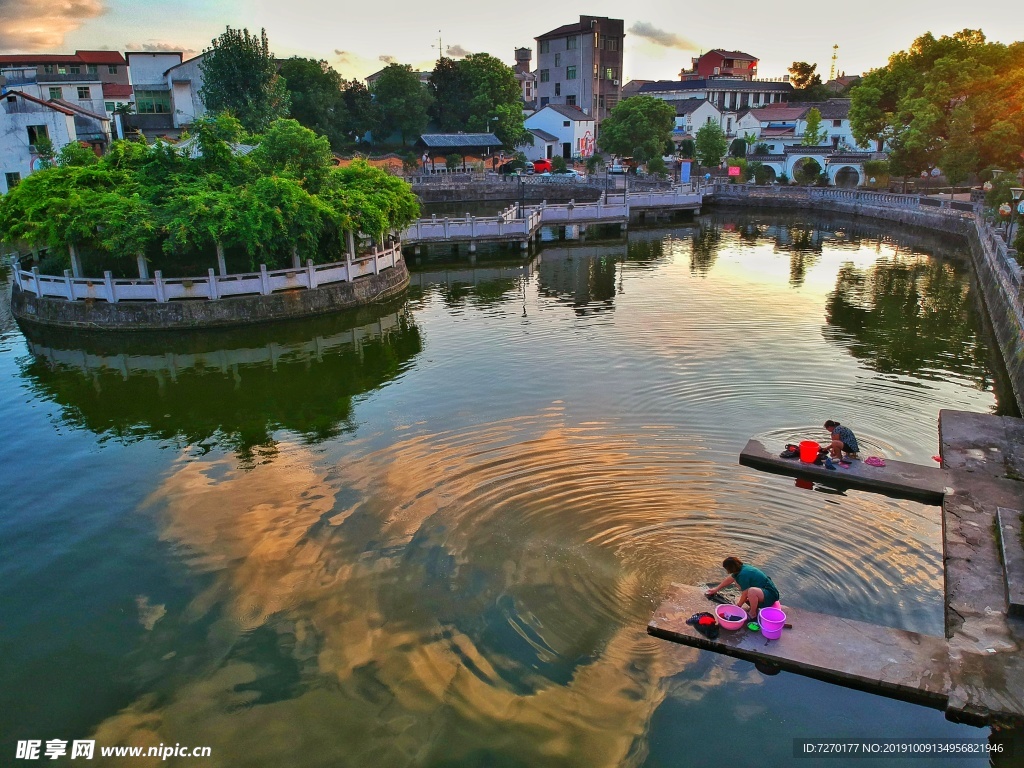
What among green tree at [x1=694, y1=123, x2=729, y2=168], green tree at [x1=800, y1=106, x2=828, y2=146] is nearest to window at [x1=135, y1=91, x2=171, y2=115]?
green tree at [x1=694, y1=123, x2=729, y2=168]

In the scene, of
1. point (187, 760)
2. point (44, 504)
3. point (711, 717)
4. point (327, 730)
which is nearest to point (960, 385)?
point (711, 717)

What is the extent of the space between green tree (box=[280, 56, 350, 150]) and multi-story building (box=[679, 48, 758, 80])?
58650 millimetres

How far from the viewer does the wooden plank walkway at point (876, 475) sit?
1362 centimetres

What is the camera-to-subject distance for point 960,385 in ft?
65.3

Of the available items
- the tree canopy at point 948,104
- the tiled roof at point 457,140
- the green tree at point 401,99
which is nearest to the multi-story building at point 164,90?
the green tree at point 401,99

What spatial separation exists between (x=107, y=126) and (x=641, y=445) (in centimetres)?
6406

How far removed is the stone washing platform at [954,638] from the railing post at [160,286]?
69.6 feet

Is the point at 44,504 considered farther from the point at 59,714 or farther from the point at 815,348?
the point at 815,348

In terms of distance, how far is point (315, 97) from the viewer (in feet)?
237

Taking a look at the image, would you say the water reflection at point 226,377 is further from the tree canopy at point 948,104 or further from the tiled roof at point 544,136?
the tiled roof at point 544,136

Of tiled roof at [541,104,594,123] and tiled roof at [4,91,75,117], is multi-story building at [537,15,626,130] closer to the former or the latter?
tiled roof at [541,104,594,123]

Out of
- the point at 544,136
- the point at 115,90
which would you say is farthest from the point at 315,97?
the point at 544,136

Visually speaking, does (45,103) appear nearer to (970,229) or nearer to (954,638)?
(970,229)

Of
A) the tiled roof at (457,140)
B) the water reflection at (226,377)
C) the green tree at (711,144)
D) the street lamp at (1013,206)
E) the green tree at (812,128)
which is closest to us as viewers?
the water reflection at (226,377)
